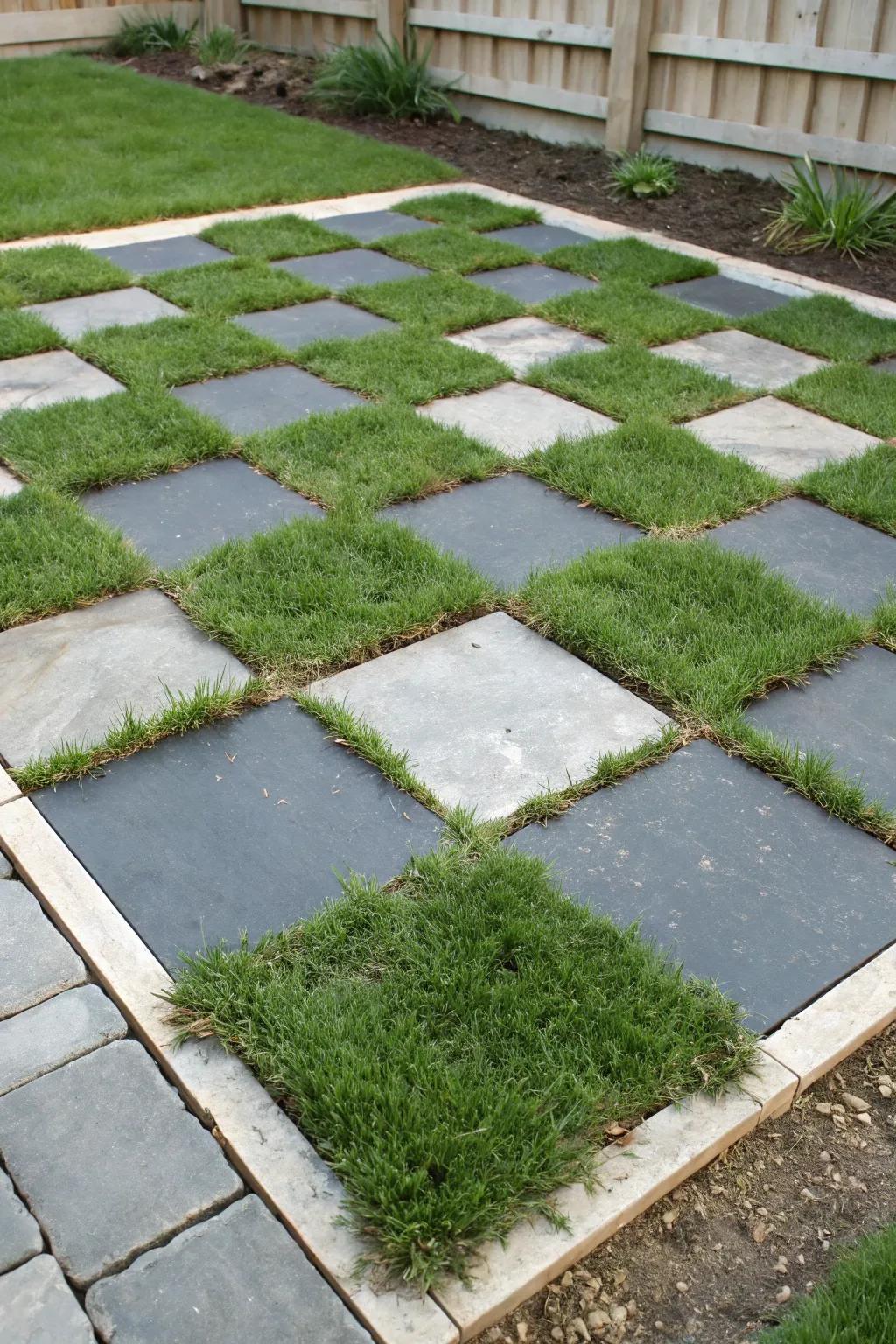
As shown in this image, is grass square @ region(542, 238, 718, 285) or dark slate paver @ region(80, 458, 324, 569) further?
grass square @ region(542, 238, 718, 285)

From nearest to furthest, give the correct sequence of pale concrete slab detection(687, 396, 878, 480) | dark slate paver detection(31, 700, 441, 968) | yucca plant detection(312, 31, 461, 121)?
dark slate paver detection(31, 700, 441, 968)
pale concrete slab detection(687, 396, 878, 480)
yucca plant detection(312, 31, 461, 121)

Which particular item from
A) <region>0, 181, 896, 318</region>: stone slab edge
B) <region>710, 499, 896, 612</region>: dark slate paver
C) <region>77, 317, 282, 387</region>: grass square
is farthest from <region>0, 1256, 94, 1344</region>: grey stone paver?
<region>0, 181, 896, 318</region>: stone slab edge

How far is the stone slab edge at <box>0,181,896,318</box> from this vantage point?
16.6 feet

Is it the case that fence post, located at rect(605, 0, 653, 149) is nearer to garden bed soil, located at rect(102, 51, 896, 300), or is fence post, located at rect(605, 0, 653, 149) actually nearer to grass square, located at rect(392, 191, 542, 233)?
garden bed soil, located at rect(102, 51, 896, 300)

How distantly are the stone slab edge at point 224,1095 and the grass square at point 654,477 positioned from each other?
5.95 ft

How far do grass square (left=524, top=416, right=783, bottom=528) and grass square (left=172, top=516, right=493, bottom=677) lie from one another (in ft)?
1.89

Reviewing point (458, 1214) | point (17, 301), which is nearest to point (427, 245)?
point (17, 301)

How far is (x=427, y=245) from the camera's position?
17.4 feet

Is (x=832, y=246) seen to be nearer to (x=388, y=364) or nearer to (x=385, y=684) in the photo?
(x=388, y=364)

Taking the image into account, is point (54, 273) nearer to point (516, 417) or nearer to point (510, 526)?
point (516, 417)

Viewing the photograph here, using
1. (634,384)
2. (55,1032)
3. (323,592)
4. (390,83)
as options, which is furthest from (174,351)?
(390,83)

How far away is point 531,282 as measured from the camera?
498 cm

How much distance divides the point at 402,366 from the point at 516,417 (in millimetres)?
543

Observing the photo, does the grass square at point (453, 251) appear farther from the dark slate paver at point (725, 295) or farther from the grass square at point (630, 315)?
the dark slate paver at point (725, 295)
